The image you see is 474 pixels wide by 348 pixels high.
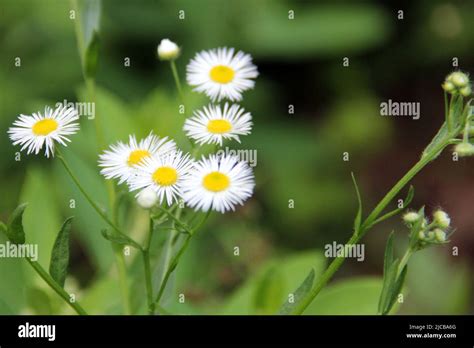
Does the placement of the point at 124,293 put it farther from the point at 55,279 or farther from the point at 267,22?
the point at 267,22

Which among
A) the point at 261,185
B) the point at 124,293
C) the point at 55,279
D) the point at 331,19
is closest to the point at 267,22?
the point at 331,19

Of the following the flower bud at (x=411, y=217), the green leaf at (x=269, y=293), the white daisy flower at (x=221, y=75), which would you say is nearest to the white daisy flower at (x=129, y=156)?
the white daisy flower at (x=221, y=75)

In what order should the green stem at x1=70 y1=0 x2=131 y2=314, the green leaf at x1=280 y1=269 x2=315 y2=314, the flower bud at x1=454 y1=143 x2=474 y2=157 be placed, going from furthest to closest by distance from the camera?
the green stem at x1=70 y1=0 x2=131 y2=314 → the green leaf at x1=280 y1=269 x2=315 y2=314 → the flower bud at x1=454 y1=143 x2=474 y2=157

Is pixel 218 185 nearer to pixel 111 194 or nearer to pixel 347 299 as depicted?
pixel 111 194

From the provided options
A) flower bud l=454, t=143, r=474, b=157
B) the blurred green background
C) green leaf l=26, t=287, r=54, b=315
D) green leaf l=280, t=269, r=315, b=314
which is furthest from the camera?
the blurred green background

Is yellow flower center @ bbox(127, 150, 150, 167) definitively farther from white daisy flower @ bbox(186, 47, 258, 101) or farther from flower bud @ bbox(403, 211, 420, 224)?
flower bud @ bbox(403, 211, 420, 224)

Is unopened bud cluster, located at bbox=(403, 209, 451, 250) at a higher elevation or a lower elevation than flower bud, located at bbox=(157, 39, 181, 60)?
lower

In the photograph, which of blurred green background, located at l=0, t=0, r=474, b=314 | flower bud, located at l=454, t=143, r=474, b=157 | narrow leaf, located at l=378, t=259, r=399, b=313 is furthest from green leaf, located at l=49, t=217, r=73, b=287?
blurred green background, located at l=0, t=0, r=474, b=314
